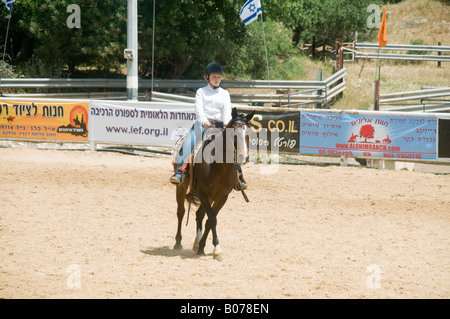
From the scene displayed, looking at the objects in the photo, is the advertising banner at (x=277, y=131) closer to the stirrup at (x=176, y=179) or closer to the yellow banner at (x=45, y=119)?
the yellow banner at (x=45, y=119)

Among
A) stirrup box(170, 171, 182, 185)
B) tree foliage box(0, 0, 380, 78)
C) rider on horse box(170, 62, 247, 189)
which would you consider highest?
tree foliage box(0, 0, 380, 78)

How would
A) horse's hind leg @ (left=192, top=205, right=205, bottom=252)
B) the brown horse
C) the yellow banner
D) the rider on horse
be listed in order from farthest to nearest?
the yellow banner → horse's hind leg @ (left=192, top=205, right=205, bottom=252) → the rider on horse → the brown horse

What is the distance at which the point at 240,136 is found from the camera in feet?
27.0

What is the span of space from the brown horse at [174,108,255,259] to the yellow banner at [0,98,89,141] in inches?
395

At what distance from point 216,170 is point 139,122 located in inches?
396

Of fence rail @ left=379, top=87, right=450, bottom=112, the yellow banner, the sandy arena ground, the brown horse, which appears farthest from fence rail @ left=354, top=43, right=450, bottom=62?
the brown horse

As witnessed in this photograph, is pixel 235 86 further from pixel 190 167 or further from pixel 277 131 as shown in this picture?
pixel 190 167

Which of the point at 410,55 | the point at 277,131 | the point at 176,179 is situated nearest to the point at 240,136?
the point at 176,179

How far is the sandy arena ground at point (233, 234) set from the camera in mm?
7648

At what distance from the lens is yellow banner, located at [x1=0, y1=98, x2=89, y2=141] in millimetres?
18734

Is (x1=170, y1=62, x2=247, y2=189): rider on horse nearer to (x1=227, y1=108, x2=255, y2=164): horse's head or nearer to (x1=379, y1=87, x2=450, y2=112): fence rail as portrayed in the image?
(x1=227, y1=108, x2=255, y2=164): horse's head

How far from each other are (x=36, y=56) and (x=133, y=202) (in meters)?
18.0

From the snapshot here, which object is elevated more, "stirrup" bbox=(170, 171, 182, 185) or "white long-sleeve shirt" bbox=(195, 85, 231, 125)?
"white long-sleeve shirt" bbox=(195, 85, 231, 125)
